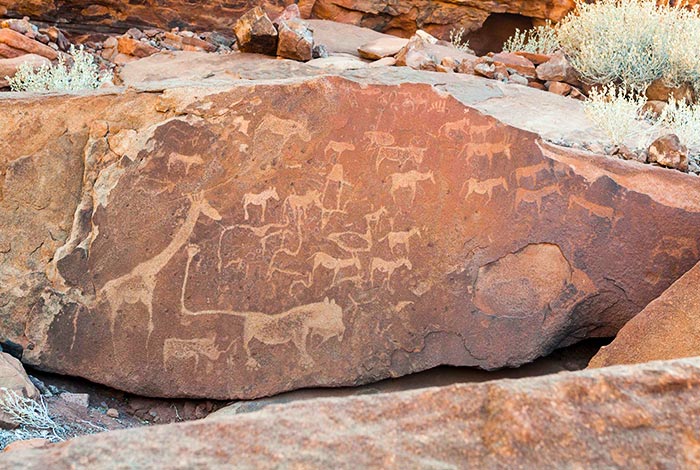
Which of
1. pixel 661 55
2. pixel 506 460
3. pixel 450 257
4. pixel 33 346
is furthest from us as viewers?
pixel 661 55

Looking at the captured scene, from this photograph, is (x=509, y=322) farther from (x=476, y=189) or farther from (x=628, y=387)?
(x=628, y=387)

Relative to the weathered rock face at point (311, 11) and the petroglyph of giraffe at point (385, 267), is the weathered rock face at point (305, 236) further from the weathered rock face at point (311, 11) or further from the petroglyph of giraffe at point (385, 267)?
the weathered rock face at point (311, 11)

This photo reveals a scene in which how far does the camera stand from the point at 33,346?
10.3ft

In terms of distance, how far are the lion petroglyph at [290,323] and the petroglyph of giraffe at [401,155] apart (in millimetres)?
622

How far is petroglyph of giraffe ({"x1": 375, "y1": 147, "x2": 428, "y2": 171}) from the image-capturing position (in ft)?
11.0

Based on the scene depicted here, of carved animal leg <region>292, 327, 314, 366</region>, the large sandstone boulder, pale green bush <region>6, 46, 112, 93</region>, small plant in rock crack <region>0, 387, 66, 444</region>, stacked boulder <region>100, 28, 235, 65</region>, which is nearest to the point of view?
small plant in rock crack <region>0, 387, 66, 444</region>

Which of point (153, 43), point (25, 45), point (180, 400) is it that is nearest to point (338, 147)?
point (180, 400)

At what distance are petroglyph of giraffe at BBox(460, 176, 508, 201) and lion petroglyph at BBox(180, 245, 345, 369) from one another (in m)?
0.72

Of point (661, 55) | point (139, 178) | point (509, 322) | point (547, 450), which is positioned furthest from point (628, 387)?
point (661, 55)

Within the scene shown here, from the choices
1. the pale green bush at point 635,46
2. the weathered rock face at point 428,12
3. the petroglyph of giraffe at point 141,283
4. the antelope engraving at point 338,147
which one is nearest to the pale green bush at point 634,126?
the pale green bush at point 635,46

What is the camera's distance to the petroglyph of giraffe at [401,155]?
3.36m

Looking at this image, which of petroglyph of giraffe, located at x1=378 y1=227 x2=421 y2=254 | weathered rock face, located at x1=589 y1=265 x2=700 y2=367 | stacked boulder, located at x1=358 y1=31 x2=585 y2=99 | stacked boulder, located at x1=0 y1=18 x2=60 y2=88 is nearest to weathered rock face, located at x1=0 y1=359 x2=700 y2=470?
weathered rock face, located at x1=589 y1=265 x2=700 y2=367

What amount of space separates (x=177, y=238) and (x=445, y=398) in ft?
6.41

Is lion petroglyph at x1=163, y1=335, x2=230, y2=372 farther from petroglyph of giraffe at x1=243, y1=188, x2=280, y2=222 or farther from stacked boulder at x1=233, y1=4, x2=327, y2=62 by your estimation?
stacked boulder at x1=233, y1=4, x2=327, y2=62
